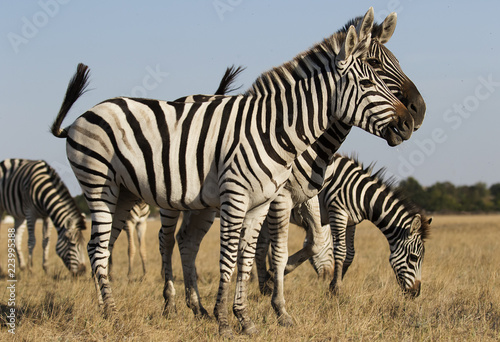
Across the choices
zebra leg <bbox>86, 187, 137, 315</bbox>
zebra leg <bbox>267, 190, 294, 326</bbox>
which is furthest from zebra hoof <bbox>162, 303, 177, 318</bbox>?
zebra leg <bbox>267, 190, 294, 326</bbox>

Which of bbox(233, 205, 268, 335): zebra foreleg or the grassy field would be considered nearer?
the grassy field

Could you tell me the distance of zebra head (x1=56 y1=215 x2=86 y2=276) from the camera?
11070 millimetres

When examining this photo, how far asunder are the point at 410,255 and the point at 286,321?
298 centimetres

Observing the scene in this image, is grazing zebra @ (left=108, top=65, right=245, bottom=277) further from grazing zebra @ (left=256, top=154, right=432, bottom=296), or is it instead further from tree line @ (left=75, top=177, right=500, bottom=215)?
tree line @ (left=75, top=177, right=500, bottom=215)

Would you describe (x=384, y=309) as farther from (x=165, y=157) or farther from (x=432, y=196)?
(x=432, y=196)

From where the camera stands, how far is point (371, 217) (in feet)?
27.6

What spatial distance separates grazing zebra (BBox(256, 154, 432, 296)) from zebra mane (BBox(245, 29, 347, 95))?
3.29 m

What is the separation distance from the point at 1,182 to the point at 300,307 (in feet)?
30.3

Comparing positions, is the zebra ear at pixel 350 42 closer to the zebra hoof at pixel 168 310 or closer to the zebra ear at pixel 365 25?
the zebra ear at pixel 365 25

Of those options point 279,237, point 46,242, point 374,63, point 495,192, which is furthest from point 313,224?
point 495,192

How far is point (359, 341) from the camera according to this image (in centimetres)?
483

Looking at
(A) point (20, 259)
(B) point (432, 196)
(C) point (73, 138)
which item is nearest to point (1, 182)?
(A) point (20, 259)

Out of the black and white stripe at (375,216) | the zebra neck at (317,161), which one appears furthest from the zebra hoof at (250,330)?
the black and white stripe at (375,216)

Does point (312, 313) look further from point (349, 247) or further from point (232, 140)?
point (349, 247)
